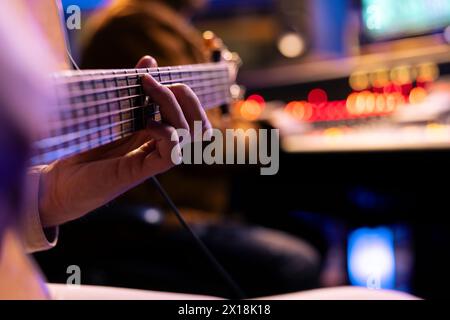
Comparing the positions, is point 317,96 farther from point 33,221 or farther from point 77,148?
point 77,148

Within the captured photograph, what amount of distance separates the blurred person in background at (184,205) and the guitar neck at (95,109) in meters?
0.54

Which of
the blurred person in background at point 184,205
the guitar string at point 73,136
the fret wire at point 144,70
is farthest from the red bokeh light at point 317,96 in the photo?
the guitar string at point 73,136

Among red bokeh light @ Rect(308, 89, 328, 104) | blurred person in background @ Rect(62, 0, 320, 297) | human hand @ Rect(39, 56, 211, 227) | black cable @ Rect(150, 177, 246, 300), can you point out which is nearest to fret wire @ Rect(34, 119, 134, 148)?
human hand @ Rect(39, 56, 211, 227)

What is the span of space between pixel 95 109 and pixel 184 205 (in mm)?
1005

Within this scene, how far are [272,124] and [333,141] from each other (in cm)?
20

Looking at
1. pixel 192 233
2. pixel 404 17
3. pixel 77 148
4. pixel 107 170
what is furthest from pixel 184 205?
pixel 77 148

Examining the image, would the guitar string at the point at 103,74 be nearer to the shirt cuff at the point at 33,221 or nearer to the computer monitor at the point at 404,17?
the shirt cuff at the point at 33,221

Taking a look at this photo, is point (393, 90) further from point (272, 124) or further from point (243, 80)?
point (243, 80)

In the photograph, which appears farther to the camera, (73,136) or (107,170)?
(107,170)

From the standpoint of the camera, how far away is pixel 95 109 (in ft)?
1.93

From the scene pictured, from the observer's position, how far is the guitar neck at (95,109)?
50 centimetres

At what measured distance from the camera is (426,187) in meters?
1.58

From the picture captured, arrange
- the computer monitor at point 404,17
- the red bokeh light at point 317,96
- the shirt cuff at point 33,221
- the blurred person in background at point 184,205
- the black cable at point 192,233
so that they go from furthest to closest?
the red bokeh light at point 317,96 → the computer monitor at point 404,17 → the blurred person in background at point 184,205 → the black cable at point 192,233 → the shirt cuff at point 33,221

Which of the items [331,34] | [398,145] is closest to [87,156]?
[398,145]
